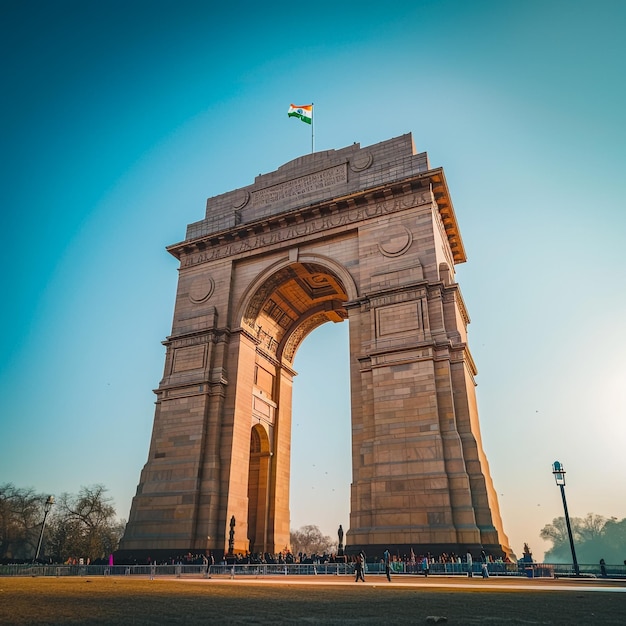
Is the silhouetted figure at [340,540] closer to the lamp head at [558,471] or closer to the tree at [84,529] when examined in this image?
the lamp head at [558,471]

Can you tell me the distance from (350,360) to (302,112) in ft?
65.7

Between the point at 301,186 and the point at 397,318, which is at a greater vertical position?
the point at 301,186

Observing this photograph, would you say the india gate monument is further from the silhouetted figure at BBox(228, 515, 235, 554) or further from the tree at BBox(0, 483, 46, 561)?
the tree at BBox(0, 483, 46, 561)

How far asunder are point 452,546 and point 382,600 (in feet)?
40.3

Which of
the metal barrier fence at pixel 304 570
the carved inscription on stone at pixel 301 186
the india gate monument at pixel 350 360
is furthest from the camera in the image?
the carved inscription on stone at pixel 301 186

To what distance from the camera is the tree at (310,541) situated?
116 m

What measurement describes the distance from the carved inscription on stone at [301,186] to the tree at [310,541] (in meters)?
97.7

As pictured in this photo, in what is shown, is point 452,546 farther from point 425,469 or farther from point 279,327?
point 279,327

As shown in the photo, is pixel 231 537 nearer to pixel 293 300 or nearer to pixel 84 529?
pixel 293 300

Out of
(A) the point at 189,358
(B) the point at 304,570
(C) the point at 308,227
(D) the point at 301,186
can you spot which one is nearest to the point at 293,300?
(C) the point at 308,227

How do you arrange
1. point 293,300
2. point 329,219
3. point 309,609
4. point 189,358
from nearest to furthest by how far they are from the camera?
point 309,609
point 189,358
point 329,219
point 293,300

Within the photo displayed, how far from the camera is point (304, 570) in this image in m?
20.2

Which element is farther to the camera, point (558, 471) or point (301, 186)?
point (301, 186)

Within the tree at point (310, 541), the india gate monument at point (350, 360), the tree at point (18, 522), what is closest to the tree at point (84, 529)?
the tree at point (18, 522)
